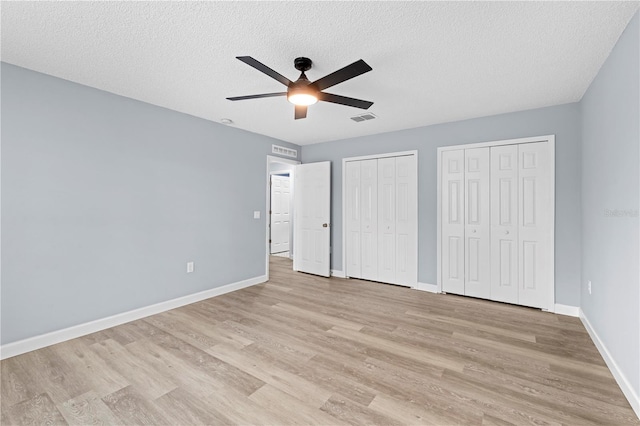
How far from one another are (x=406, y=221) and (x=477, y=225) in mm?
996

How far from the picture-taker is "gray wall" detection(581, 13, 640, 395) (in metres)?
1.84

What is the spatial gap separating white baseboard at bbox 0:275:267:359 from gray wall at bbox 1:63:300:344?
0.21 ft

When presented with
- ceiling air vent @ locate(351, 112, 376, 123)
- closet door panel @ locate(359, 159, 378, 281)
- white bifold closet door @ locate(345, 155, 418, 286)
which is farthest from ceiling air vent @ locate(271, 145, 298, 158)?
ceiling air vent @ locate(351, 112, 376, 123)

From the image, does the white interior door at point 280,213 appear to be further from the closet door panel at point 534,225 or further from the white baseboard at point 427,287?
the closet door panel at point 534,225

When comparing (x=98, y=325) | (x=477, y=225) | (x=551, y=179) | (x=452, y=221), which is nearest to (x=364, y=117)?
(x=452, y=221)

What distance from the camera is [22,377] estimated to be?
7.10 ft

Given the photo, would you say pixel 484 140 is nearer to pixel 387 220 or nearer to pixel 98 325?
pixel 387 220

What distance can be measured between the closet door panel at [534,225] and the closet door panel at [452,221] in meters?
0.69

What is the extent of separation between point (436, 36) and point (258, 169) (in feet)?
10.9

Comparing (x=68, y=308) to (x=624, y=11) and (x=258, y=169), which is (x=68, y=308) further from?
(x=624, y=11)

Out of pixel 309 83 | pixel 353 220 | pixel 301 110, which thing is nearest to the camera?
pixel 309 83

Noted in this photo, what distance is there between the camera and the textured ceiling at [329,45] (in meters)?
1.82

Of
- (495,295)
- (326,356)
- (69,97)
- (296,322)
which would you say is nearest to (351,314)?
(296,322)

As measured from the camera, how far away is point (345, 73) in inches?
80.1
